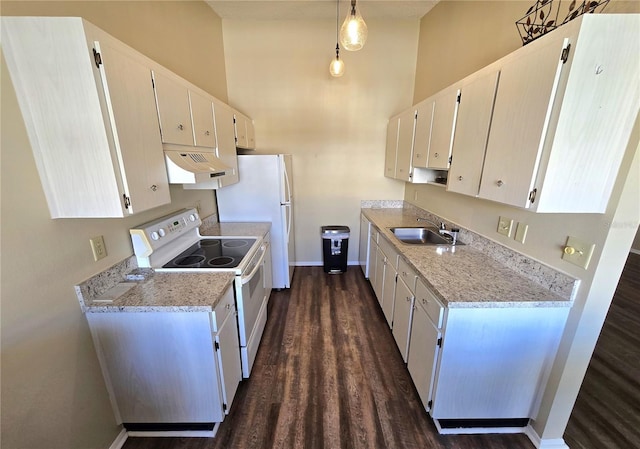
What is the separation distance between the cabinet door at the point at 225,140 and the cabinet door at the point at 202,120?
11cm

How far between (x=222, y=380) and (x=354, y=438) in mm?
888

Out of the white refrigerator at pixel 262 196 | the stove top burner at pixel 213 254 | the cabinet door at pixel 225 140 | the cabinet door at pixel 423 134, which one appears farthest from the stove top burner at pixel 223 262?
the cabinet door at pixel 423 134

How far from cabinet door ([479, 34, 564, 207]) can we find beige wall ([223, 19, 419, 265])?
7.40 feet

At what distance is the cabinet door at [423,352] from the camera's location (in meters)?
1.52

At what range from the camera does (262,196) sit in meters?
2.93

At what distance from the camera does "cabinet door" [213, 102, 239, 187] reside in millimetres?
2266

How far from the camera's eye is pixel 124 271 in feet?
5.15

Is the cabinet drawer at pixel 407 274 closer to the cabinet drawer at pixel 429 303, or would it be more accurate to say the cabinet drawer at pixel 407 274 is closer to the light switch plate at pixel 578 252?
the cabinet drawer at pixel 429 303

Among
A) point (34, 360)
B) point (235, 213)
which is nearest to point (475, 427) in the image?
point (34, 360)

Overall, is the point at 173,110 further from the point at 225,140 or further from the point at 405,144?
the point at 405,144

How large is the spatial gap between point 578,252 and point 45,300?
2.55 metres

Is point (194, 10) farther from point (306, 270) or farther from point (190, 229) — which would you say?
point (306, 270)

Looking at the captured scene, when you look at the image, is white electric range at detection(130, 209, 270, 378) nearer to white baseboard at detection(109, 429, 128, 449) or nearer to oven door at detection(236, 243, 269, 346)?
oven door at detection(236, 243, 269, 346)

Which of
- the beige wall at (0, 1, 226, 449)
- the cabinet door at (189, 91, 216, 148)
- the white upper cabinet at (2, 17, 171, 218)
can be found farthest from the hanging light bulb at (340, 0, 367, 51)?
the beige wall at (0, 1, 226, 449)
